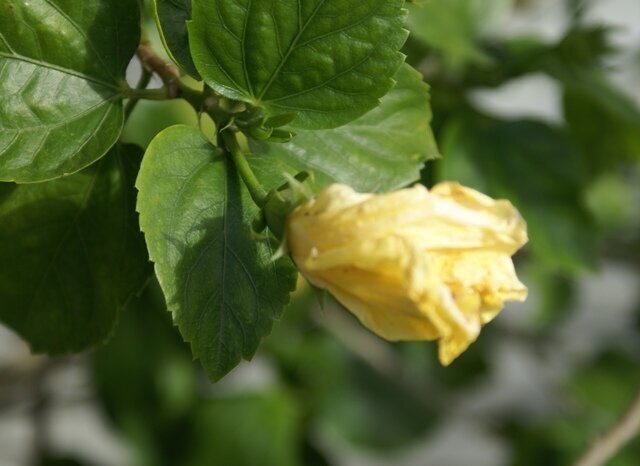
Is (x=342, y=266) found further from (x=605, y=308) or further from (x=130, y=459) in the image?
(x=605, y=308)

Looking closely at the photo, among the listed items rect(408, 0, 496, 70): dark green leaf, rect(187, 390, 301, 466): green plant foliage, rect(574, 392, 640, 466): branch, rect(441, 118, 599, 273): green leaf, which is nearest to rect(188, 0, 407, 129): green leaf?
rect(408, 0, 496, 70): dark green leaf

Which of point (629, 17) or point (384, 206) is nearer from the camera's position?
point (384, 206)

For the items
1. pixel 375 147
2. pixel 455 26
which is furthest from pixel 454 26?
pixel 375 147

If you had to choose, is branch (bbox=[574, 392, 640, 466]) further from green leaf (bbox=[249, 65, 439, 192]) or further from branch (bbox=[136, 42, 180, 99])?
branch (bbox=[136, 42, 180, 99])

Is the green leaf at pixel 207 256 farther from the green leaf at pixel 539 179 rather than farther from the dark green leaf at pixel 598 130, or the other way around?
the dark green leaf at pixel 598 130

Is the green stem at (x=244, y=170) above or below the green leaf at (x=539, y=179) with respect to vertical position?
above

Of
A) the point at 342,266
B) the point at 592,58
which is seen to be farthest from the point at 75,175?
the point at 592,58

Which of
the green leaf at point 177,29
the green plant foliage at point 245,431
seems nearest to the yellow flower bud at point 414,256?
the green leaf at point 177,29
